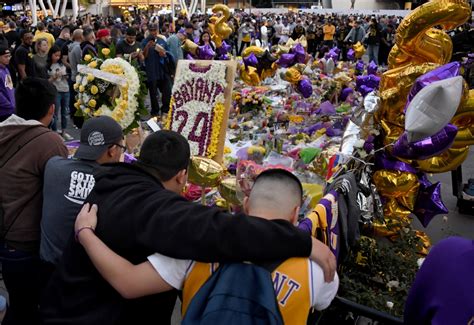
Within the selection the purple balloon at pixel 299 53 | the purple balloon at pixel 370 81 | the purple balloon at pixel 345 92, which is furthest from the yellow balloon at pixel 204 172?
the purple balloon at pixel 299 53

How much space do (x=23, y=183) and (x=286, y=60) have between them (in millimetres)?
5581

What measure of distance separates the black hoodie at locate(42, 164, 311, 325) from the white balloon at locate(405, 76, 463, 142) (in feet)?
4.40

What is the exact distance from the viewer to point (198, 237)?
4.12ft

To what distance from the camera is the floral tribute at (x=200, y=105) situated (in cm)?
386

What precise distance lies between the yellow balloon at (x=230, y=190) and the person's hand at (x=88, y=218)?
1407 mm

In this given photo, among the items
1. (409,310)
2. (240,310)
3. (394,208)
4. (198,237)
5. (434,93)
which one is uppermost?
(434,93)

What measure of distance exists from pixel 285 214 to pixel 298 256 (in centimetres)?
16

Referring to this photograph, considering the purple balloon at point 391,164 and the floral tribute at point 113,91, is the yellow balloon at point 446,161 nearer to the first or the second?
the purple balloon at point 391,164

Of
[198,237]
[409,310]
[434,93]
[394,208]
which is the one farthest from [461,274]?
[394,208]

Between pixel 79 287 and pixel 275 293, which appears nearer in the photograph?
pixel 275 293

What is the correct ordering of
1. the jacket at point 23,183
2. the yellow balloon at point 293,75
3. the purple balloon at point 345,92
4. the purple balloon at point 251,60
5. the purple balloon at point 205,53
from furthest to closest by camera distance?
the purple balloon at point 205,53
the purple balloon at point 251,60
the purple balloon at point 345,92
the yellow balloon at point 293,75
the jacket at point 23,183

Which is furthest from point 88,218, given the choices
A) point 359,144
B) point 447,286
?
point 359,144

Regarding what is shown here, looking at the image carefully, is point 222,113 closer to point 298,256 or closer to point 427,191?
point 427,191

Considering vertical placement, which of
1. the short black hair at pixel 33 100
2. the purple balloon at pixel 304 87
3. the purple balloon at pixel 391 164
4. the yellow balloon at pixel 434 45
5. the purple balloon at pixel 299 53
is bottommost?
the purple balloon at pixel 391 164
